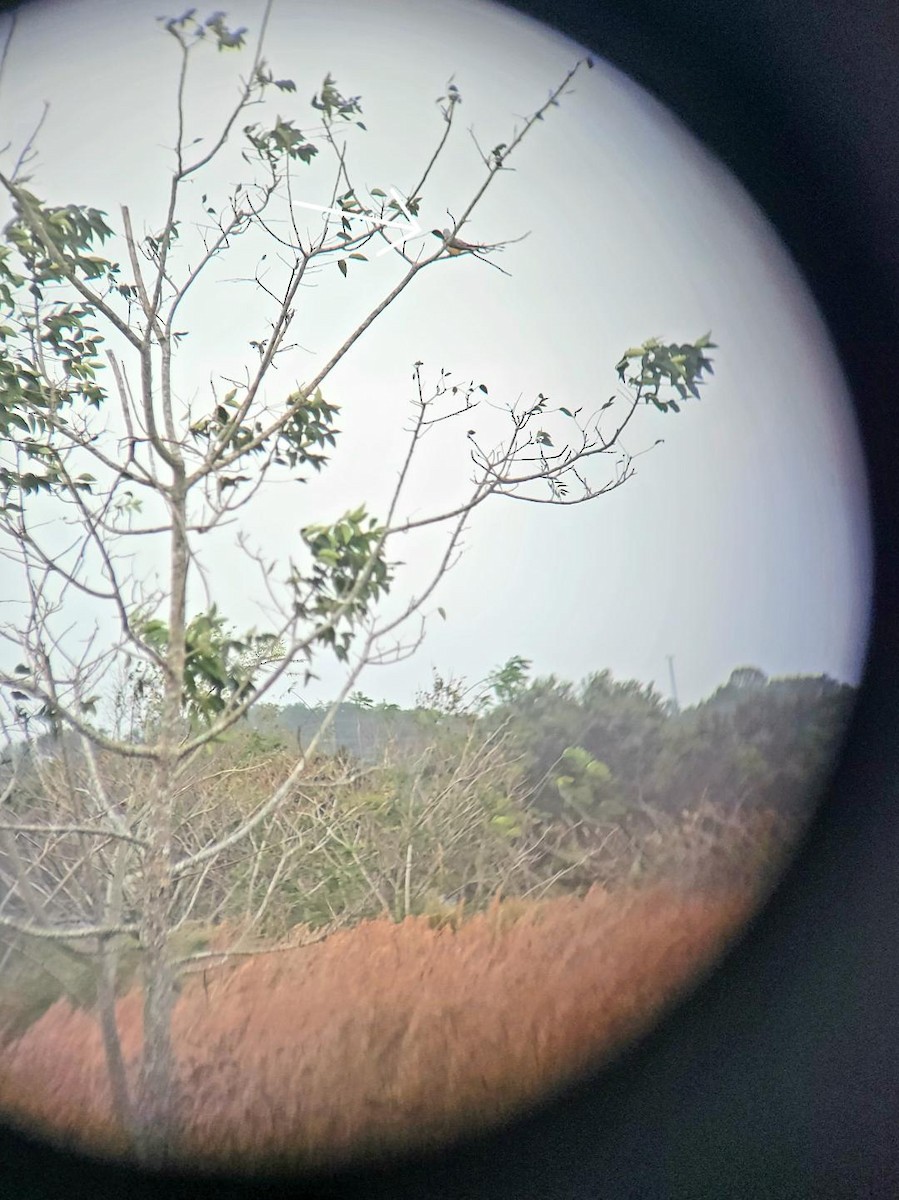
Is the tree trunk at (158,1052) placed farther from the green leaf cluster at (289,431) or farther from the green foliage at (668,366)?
the green foliage at (668,366)

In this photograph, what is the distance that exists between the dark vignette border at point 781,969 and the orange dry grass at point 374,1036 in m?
0.05

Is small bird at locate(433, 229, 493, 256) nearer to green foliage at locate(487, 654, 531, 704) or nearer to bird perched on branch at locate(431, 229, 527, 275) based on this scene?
bird perched on branch at locate(431, 229, 527, 275)

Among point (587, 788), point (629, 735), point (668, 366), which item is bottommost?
point (587, 788)

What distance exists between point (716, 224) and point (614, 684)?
934mm

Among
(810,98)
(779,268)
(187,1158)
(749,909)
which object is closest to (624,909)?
(749,909)

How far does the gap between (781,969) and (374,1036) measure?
73 cm

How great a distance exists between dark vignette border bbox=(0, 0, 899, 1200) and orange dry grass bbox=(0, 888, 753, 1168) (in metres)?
0.05

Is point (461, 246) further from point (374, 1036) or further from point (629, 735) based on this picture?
point (374, 1036)

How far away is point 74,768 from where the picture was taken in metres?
1.47

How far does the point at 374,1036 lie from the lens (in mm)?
1410

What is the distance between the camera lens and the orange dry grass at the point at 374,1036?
4.48 ft

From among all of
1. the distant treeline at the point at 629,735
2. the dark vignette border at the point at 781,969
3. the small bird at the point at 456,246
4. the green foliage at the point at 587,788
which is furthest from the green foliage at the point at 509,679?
the small bird at the point at 456,246

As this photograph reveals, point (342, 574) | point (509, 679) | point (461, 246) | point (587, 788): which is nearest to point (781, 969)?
point (587, 788)

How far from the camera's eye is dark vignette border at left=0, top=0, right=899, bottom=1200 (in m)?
1.29
